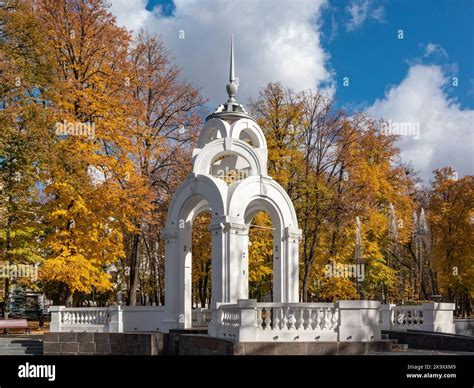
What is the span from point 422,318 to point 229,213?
21.7ft

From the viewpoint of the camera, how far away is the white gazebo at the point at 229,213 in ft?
57.8

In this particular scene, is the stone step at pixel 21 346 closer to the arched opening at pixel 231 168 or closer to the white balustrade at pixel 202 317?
the white balustrade at pixel 202 317

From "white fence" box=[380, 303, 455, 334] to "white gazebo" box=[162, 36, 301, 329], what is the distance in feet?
9.53

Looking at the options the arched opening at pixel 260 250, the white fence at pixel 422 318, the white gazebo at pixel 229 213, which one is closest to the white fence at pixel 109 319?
the white gazebo at pixel 229 213

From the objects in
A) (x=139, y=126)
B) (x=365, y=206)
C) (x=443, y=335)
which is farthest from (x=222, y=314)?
(x=365, y=206)

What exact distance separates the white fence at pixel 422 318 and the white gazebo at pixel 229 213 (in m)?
2.90

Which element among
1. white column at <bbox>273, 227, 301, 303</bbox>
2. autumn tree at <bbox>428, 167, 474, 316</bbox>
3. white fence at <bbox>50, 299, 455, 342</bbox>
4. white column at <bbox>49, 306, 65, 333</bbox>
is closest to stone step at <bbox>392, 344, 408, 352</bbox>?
white fence at <bbox>50, 299, 455, 342</bbox>

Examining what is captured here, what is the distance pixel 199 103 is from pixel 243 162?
10.9 m

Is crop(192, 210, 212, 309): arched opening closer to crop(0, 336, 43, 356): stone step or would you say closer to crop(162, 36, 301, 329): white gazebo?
crop(162, 36, 301, 329): white gazebo

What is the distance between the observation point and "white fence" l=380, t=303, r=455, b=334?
19391 millimetres

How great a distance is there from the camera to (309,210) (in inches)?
1159

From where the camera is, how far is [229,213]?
57.8 ft

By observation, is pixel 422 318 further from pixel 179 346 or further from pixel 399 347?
pixel 179 346
